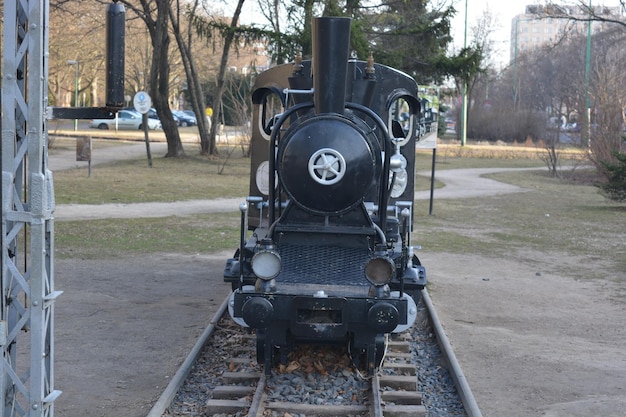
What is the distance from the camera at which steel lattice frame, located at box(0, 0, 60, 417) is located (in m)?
5.34

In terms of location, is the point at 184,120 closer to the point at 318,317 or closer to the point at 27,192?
the point at 318,317

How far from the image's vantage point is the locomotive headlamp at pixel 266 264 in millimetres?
7094

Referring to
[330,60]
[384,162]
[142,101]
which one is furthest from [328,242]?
[142,101]

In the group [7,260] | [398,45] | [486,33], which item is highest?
[486,33]

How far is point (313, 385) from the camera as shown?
7.46m

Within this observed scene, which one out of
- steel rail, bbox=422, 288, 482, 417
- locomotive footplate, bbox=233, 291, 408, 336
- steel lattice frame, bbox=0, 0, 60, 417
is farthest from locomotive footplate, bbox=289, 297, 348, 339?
steel lattice frame, bbox=0, 0, 60, 417

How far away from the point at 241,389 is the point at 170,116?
29432mm

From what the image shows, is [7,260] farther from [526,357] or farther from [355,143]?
[526,357]

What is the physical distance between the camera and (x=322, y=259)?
25.2ft

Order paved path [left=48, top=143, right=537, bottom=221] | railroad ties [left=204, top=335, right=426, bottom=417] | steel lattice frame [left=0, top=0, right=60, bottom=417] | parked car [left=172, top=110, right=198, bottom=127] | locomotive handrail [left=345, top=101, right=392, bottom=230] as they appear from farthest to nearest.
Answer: parked car [left=172, top=110, right=198, bottom=127] < paved path [left=48, top=143, right=537, bottom=221] < locomotive handrail [left=345, top=101, right=392, bottom=230] < railroad ties [left=204, top=335, right=426, bottom=417] < steel lattice frame [left=0, top=0, right=60, bottom=417]

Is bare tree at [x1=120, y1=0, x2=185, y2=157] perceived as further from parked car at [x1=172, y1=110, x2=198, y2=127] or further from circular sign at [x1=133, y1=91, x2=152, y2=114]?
parked car at [x1=172, y1=110, x2=198, y2=127]

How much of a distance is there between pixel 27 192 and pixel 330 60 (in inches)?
114

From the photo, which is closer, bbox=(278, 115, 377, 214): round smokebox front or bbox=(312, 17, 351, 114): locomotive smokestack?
bbox=(312, 17, 351, 114): locomotive smokestack

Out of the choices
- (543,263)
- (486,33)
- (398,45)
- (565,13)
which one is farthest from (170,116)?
(486,33)
